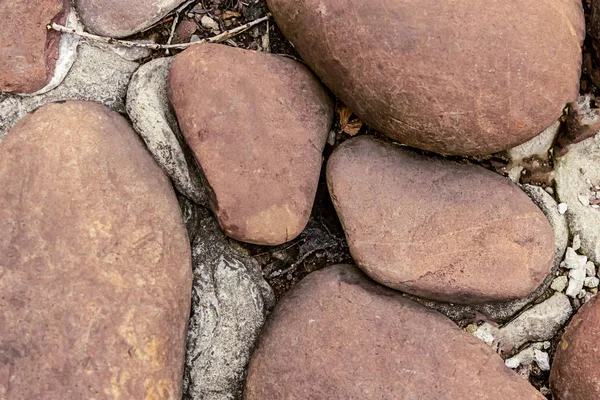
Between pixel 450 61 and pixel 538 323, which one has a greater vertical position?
pixel 450 61

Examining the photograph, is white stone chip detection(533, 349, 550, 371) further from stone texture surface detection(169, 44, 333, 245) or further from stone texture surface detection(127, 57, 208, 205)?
stone texture surface detection(127, 57, 208, 205)

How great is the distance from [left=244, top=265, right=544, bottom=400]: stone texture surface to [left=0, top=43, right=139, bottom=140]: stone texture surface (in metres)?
0.80

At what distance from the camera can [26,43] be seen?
1.71 meters

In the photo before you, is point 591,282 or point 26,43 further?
point 591,282

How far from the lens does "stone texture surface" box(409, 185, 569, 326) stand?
6.23 ft

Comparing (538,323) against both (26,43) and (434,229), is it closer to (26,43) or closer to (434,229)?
(434,229)

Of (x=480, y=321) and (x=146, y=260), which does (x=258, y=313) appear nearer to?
(x=146, y=260)

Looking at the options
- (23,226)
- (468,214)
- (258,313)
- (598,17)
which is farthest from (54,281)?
(598,17)

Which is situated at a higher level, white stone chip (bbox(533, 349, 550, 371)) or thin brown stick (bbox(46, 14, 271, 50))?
thin brown stick (bbox(46, 14, 271, 50))

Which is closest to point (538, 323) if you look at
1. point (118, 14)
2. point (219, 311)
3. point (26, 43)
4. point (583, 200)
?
point (583, 200)

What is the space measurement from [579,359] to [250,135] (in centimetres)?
112

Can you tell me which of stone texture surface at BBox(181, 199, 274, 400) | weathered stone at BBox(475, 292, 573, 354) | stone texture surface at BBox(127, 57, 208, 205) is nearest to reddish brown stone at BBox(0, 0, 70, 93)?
stone texture surface at BBox(127, 57, 208, 205)

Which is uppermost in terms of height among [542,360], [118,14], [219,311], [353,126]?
[118,14]

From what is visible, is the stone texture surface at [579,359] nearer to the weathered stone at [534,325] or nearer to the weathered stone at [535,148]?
the weathered stone at [534,325]
